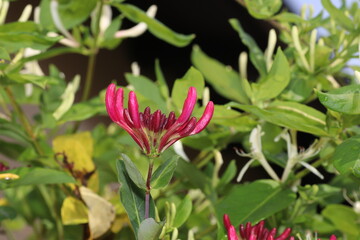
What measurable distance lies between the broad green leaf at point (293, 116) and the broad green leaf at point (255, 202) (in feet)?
0.20

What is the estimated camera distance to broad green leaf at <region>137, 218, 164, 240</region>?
305 millimetres

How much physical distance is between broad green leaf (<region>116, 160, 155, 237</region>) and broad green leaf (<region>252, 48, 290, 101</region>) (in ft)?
0.47

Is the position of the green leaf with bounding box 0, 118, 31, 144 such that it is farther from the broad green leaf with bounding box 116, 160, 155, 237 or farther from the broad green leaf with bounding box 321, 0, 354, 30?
the broad green leaf with bounding box 321, 0, 354, 30

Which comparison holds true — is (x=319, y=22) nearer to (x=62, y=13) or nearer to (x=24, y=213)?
(x=62, y=13)

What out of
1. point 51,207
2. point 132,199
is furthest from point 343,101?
point 51,207

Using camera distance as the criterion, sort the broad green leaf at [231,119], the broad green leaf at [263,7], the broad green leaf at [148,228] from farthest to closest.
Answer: the broad green leaf at [263,7], the broad green leaf at [231,119], the broad green leaf at [148,228]

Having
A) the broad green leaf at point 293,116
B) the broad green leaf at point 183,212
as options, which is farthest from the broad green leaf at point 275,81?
the broad green leaf at point 183,212

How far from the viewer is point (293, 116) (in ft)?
1.33

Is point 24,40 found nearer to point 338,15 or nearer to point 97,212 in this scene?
point 97,212

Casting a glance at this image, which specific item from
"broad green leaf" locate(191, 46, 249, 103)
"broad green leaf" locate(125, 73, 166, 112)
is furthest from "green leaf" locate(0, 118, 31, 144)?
"broad green leaf" locate(191, 46, 249, 103)

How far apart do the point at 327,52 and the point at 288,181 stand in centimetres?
12

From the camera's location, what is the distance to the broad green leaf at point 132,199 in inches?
13.3

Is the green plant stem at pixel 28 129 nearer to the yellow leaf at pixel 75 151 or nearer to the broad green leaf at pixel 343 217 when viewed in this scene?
the yellow leaf at pixel 75 151

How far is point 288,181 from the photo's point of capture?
449mm
